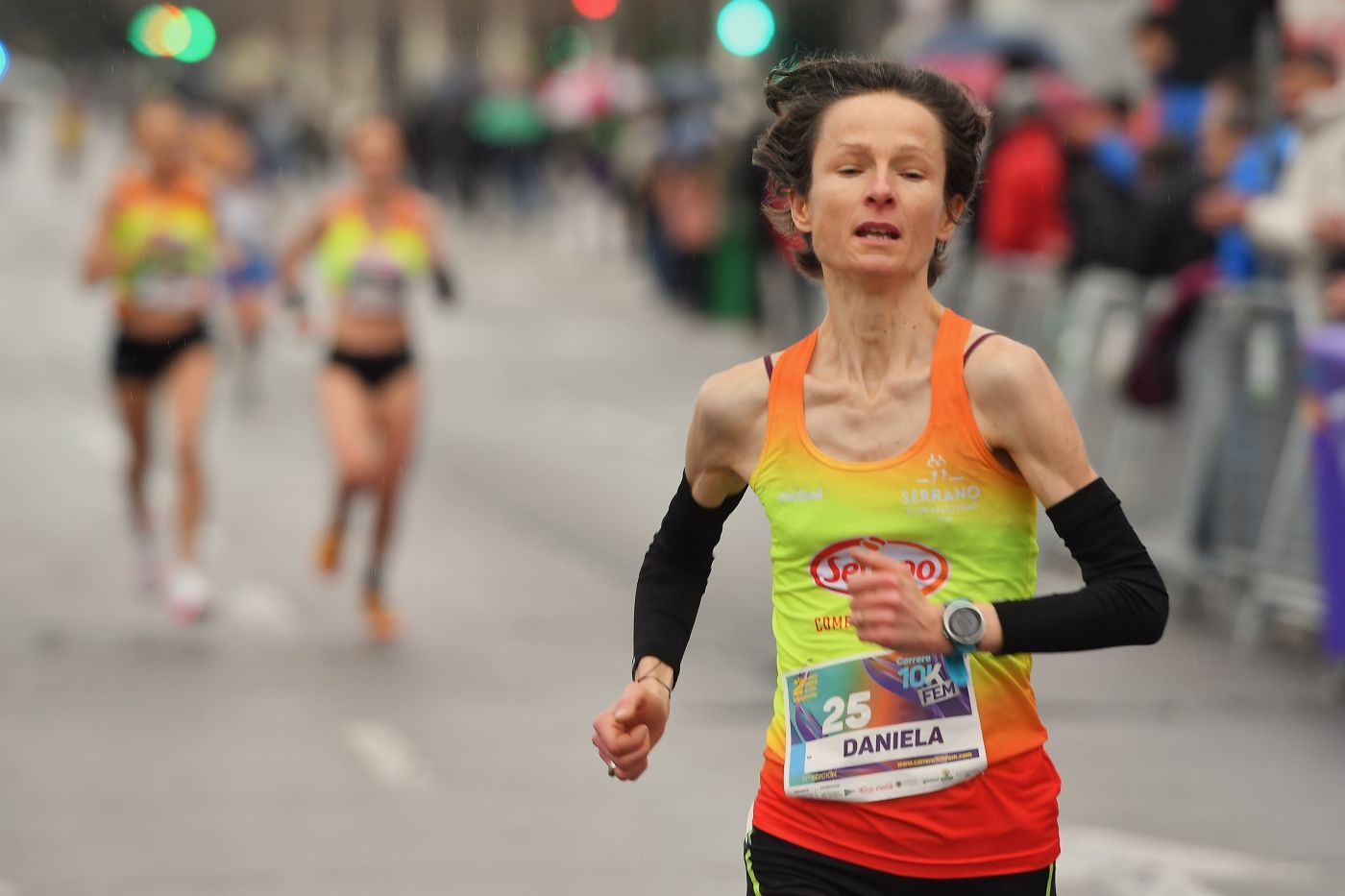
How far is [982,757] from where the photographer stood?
3.21m

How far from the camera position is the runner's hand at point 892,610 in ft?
9.54

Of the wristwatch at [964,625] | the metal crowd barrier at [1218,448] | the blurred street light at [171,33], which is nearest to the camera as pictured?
the wristwatch at [964,625]

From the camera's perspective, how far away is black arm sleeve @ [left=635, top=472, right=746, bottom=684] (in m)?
3.52

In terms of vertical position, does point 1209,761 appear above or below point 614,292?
below

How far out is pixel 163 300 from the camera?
10.5m

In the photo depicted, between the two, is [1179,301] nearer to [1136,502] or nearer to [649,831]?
[1136,502]

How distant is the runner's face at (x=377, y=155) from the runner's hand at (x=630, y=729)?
681 cm

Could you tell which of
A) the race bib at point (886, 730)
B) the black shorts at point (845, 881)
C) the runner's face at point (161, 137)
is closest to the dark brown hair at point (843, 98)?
the race bib at point (886, 730)

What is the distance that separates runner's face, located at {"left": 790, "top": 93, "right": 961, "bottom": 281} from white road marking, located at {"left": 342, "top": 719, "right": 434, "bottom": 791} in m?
4.54

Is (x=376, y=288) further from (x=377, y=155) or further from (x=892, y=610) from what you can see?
(x=892, y=610)

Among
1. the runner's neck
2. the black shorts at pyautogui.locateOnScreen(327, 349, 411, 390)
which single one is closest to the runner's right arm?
the runner's neck

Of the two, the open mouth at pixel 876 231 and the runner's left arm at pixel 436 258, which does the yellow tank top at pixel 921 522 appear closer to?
the open mouth at pixel 876 231

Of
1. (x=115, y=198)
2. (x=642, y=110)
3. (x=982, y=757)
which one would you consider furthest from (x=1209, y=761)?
(x=642, y=110)

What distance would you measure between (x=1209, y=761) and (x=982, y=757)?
15.6ft
